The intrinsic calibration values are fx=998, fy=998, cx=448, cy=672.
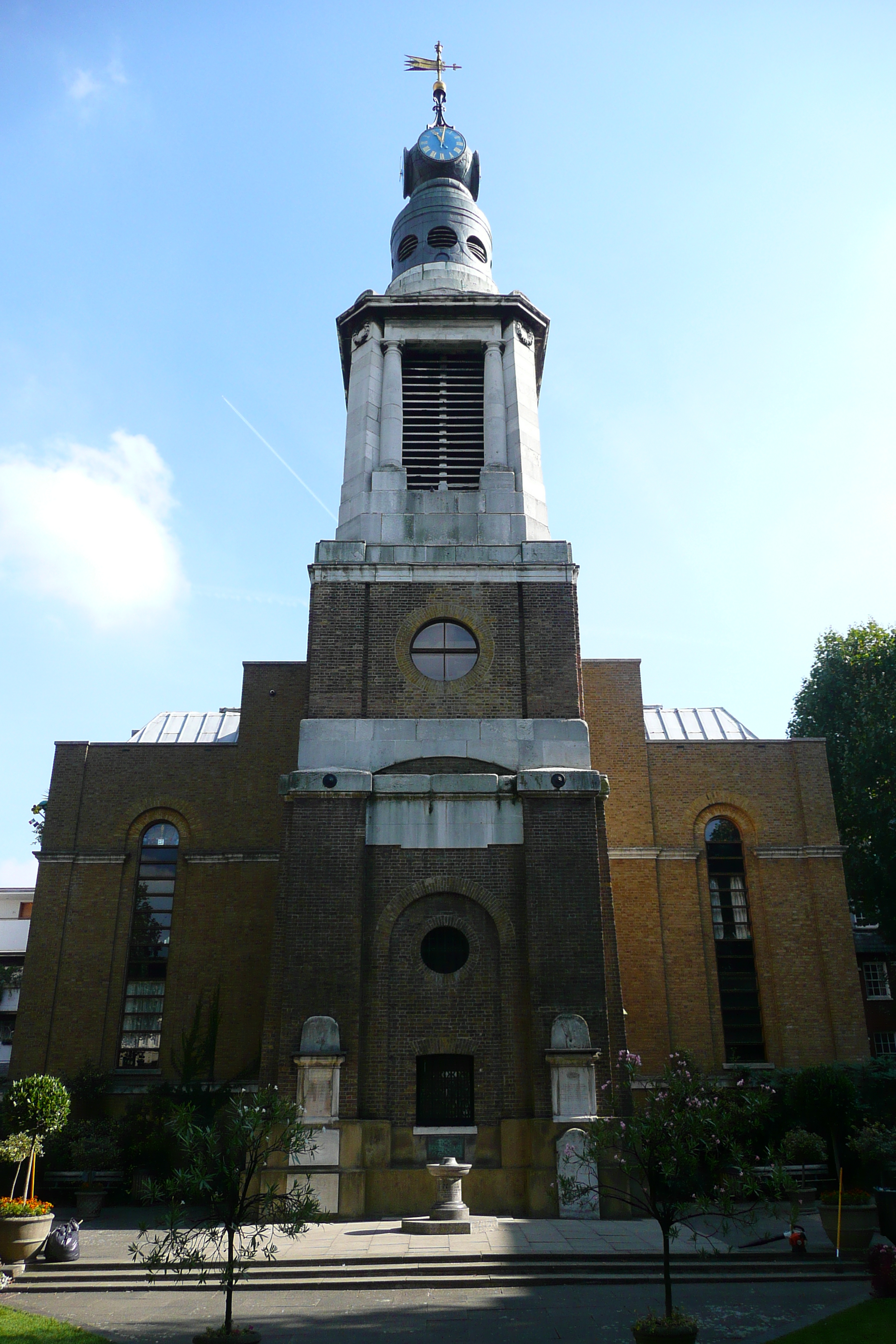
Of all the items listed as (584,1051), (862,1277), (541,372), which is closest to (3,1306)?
(584,1051)

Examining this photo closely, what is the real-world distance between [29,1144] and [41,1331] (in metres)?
5.45

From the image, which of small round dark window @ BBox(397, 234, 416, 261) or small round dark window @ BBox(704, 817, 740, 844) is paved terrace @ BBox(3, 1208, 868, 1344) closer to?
small round dark window @ BBox(704, 817, 740, 844)

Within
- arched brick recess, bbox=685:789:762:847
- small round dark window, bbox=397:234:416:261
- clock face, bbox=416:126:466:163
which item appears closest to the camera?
arched brick recess, bbox=685:789:762:847

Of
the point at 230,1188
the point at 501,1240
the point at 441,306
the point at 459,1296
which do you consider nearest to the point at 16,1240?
the point at 230,1188

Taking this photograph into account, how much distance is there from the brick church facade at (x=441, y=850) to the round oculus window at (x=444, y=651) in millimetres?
68

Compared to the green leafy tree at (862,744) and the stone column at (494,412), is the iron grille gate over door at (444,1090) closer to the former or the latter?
the stone column at (494,412)

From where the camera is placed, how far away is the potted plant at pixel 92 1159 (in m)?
18.6

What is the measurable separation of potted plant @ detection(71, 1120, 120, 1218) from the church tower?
480cm

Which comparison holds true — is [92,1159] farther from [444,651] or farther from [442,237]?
[442,237]

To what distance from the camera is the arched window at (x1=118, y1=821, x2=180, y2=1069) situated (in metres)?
23.4

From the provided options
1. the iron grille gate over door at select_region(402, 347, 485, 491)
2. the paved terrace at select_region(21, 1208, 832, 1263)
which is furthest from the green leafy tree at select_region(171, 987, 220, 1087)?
the iron grille gate over door at select_region(402, 347, 485, 491)

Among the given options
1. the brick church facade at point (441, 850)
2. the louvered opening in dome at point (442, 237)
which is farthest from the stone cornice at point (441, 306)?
the louvered opening in dome at point (442, 237)

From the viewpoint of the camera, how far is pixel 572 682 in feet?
67.2

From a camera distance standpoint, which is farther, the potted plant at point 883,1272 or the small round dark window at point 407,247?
the small round dark window at point 407,247
